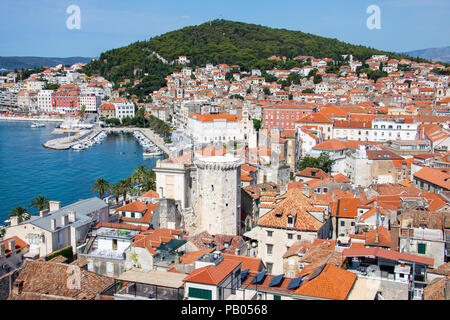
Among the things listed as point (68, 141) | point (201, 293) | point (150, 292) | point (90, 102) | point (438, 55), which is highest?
point (438, 55)

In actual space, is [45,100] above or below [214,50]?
below

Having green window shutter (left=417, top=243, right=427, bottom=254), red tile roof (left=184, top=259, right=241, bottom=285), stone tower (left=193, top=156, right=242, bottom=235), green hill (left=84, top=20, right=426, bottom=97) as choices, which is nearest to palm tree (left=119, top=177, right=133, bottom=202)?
stone tower (left=193, top=156, right=242, bottom=235)

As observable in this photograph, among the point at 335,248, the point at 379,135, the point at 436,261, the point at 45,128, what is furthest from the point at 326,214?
the point at 45,128

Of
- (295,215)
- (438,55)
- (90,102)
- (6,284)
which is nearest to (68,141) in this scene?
(90,102)

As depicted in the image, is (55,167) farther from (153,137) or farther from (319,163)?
(319,163)

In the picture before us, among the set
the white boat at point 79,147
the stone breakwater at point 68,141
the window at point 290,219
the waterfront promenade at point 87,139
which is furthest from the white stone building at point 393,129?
the stone breakwater at point 68,141

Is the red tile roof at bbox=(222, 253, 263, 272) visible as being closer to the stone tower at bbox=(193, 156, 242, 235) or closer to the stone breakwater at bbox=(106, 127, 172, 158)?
the stone tower at bbox=(193, 156, 242, 235)

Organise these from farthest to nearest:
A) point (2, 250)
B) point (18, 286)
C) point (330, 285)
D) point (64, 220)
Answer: point (64, 220), point (2, 250), point (18, 286), point (330, 285)
